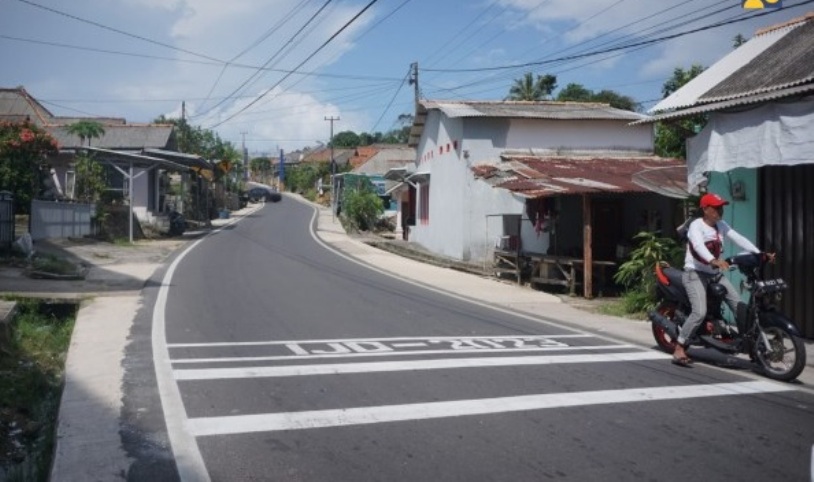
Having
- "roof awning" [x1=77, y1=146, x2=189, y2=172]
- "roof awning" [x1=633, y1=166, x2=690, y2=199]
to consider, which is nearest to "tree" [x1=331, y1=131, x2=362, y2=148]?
"roof awning" [x1=77, y1=146, x2=189, y2=172]

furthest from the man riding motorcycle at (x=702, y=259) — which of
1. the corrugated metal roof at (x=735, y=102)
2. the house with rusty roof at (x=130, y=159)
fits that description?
the house with rusty roof at (x=130, y=159)

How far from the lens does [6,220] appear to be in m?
17.1

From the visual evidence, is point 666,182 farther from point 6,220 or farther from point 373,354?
point 6,220

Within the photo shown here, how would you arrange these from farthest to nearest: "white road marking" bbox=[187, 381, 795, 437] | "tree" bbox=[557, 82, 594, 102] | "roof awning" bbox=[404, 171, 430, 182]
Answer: "tree" bbox=[557, 82, 594, 102]
"roof awning" bbox=[404, 171, 430, 182]
"white road marking" bbox=[187, 381, 795, 437]

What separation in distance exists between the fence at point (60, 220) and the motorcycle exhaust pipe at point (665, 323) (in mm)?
17864

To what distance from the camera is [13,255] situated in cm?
1659

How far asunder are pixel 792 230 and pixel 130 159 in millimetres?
25410

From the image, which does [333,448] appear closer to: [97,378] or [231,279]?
[97,378]

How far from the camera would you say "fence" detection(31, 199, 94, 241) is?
2052 centimetres

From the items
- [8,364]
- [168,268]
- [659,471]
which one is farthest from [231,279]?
[659,471]

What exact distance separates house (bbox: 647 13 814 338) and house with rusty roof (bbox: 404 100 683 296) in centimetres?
420

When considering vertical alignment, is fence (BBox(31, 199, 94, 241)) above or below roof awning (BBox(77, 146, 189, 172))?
below

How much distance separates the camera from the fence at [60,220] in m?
20.5

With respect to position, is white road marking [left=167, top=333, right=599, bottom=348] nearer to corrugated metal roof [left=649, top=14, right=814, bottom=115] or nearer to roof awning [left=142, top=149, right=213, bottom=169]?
corrugated metal roof [left=649, top=14, right=814, bottom=115]
